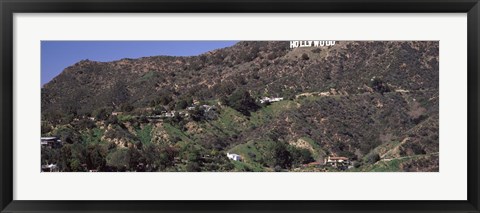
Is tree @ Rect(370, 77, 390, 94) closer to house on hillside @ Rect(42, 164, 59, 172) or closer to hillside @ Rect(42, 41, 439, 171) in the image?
hillside @ Rect(42, 41, 439, 171)

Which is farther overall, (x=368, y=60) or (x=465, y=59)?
(x=368, y=60)

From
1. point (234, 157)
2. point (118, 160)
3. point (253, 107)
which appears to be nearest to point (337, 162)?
point (234, 157)

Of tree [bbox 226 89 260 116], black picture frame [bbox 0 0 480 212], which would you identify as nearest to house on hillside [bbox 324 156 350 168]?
tree [bbox 226 89 260 116]

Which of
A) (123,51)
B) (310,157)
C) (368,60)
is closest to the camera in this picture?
(123,51)
